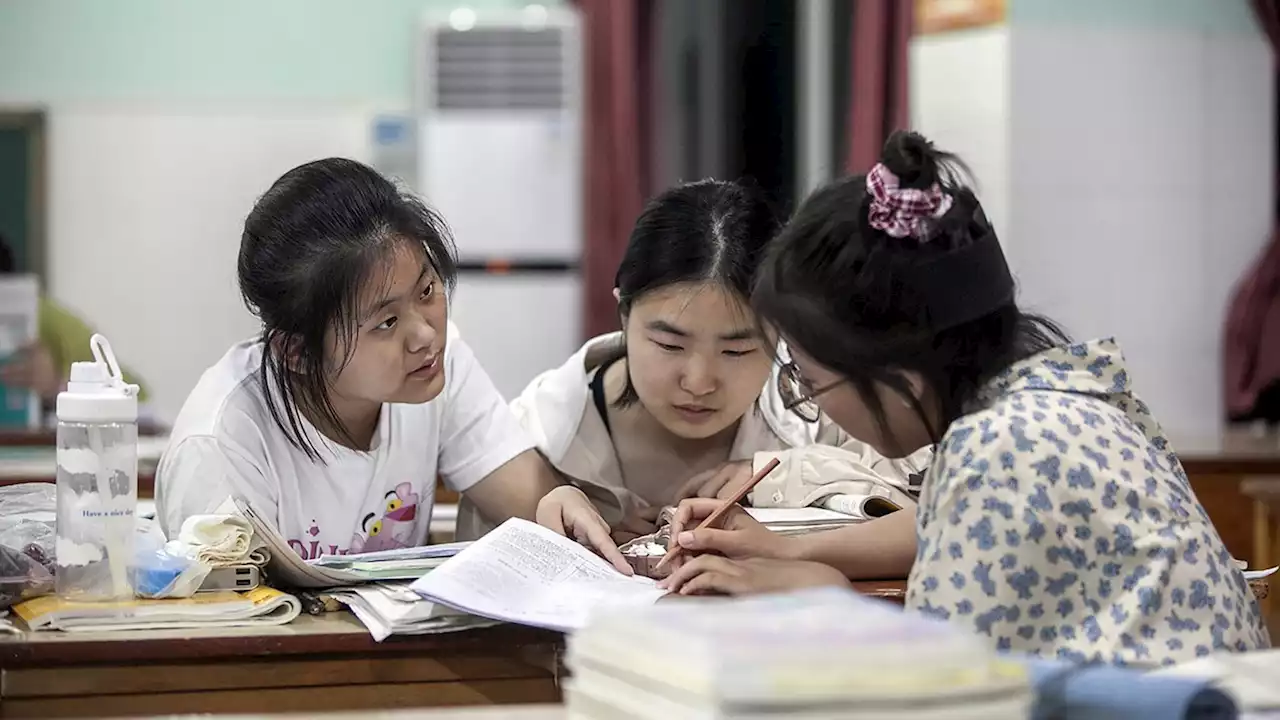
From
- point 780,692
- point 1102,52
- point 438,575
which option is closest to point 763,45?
point 1102,52

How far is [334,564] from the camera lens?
1.67 metres

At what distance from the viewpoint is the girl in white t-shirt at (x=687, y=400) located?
2037mm

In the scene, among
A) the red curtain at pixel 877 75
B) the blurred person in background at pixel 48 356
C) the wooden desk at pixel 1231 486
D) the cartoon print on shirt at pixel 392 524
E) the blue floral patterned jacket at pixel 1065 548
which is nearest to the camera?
the blue floral patterned jacket at pixel 1065 548

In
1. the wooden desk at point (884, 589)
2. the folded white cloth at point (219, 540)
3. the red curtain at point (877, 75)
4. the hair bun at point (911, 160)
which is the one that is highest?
the red curtain at point (877, 75)

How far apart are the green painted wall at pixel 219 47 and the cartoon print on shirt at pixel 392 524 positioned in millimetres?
3424

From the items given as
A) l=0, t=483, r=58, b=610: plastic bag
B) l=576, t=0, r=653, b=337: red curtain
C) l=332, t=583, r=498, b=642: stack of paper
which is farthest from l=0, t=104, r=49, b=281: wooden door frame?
l=332, t=583, r=498, b=642: stack of paper

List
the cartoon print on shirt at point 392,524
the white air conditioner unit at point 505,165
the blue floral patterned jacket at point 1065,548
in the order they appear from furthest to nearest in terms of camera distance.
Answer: the white air conditioner unit at point 505,165 < the cartoon print on shirt at point 392,524 < the blue floral patterned jacket at point 1065,548

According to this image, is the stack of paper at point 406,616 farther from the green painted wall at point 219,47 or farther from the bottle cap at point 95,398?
the green painted wall at point 219,47

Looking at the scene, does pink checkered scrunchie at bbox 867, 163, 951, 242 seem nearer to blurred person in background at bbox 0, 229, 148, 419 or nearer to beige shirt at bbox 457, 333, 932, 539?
beige shirt at bbox 457, 333, 932, 539

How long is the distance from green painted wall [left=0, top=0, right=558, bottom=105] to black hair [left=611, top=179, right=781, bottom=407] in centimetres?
335

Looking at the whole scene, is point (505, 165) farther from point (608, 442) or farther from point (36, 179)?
point (608, 442)

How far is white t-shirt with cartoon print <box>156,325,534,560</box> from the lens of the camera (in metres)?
1.82

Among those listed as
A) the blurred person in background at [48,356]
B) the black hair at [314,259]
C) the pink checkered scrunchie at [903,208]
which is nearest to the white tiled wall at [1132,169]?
the blurred person in background at [48,356]

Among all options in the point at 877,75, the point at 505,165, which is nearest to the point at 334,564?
the point at 505,165
